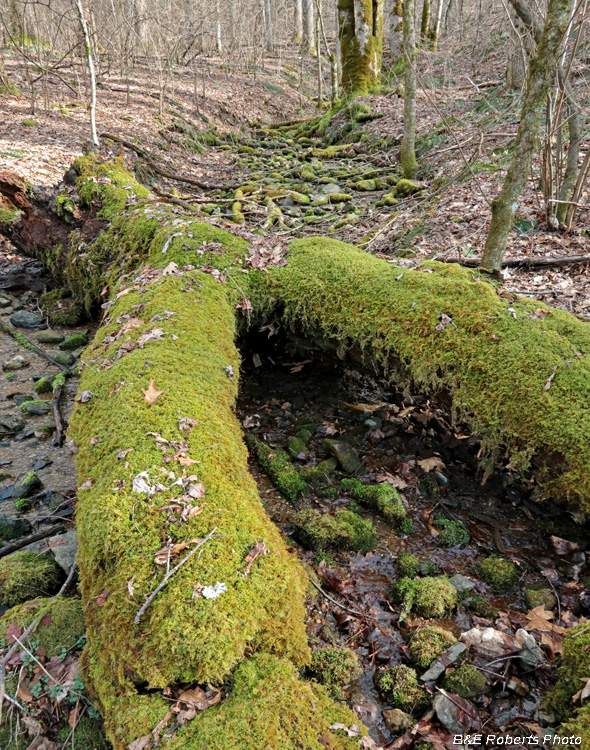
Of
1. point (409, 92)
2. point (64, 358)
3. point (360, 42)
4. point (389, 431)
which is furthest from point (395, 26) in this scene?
point (389, 431)

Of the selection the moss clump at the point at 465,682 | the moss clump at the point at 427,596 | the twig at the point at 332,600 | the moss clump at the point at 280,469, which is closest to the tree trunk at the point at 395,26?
the moss clump at the point at 280,469

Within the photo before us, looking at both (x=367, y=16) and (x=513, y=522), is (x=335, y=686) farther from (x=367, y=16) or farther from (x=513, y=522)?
(x=367, y=16)

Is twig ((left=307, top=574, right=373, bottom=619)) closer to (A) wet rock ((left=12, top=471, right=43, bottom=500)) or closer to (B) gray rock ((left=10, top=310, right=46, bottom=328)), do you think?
(A) wet rock ((left=12, top=471, right=43, bottom=500))

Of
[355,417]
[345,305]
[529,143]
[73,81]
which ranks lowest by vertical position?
[355,417]

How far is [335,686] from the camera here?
7.98 feet

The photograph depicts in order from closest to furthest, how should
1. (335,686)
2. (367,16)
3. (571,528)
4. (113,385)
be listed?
1. (335,686)
2. (113,385)
3. (571,528)
4. (367,16)

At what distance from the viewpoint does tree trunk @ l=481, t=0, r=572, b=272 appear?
3592 mm

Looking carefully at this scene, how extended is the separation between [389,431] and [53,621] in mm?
3271

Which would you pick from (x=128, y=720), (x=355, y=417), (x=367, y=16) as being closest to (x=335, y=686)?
(x=128, y=720)

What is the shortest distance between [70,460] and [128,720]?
3490mm

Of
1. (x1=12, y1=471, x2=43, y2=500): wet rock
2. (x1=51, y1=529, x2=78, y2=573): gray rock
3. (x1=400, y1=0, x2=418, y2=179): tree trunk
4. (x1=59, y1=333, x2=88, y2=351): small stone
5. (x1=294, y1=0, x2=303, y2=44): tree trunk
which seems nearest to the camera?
(x1=51, y1=529, x2=78, y2=573): gray rock

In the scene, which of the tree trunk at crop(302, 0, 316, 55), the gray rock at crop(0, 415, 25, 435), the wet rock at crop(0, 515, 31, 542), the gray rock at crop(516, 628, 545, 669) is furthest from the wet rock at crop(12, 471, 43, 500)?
the tree trunk at crop(302, 0, 316, 55)

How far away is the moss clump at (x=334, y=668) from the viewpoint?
96.2 inches

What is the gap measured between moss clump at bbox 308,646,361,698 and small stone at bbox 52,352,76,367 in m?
5.53
